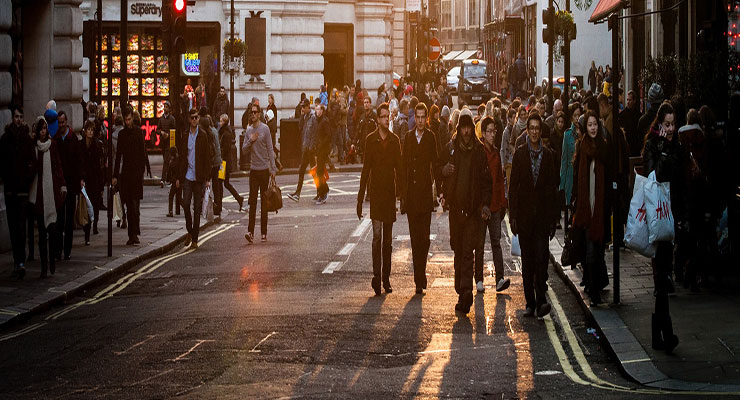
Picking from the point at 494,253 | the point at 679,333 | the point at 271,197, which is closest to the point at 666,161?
the point at 679,333

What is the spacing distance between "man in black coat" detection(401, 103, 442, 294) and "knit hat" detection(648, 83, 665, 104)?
5410 mm

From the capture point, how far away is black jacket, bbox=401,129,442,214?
14.2m

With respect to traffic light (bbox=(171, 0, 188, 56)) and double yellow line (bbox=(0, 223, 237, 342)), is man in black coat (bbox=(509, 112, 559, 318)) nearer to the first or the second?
double yellow line (bbox=(0, 223, 237, 342))

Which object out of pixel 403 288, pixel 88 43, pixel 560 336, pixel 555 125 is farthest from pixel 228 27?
pixel 560 336

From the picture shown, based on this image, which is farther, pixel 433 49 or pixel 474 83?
pixel 474 83

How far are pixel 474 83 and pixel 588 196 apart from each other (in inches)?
2466

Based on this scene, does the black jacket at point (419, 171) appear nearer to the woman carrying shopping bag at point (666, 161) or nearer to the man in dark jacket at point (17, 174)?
the woman carrying shopping bag at point (666, 161)

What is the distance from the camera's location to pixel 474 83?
248 feet

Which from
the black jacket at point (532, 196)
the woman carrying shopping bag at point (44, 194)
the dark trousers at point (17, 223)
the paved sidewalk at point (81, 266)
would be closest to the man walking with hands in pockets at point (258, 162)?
the paved sidewalk at point (81, 266)

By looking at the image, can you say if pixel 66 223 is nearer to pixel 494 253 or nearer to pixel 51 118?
pixel 51 118

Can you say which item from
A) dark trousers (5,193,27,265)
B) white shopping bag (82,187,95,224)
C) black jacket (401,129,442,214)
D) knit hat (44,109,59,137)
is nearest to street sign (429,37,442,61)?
white shopping bag (82,187,95,224)

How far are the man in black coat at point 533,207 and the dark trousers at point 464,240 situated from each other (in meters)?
0.59

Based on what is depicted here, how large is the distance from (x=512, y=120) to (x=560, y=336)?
11.7 meters

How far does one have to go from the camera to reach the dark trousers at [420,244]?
1414 cm
